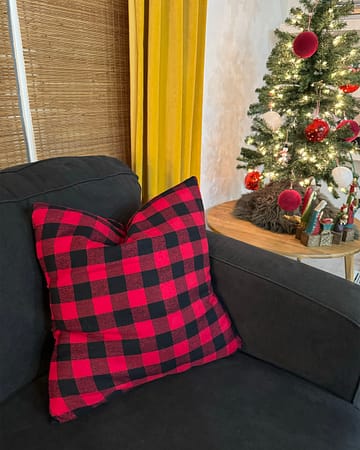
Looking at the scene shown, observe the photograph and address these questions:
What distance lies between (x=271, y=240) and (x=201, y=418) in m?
0.84

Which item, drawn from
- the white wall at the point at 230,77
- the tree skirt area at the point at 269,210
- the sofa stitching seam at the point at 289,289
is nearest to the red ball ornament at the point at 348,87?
the tree skirt area at the point at 269,210

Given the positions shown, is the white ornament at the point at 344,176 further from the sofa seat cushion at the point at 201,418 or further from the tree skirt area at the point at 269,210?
the sofa seat cushion at the point at 201,418

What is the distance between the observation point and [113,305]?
758 millimetres

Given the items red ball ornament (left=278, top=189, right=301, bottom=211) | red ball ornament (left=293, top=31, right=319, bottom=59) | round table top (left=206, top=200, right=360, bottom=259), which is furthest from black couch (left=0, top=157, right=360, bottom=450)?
red ball ornament (left=293, top=31, right=319, bottom=59)

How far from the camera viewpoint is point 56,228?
791mm

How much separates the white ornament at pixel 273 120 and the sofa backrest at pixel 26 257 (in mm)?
896

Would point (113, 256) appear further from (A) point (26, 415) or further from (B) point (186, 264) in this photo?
(A) point (26, 415)

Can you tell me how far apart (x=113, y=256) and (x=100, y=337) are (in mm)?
172

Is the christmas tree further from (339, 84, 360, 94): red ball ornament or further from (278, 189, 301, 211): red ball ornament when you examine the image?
(278, 189, 301, 211): red ball ornament

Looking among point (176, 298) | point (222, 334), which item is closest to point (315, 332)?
point (222, 334)

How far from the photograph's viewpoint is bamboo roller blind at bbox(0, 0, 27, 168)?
107 cm

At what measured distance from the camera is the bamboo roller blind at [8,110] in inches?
42.0

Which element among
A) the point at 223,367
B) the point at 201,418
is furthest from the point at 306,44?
the point at 201,418

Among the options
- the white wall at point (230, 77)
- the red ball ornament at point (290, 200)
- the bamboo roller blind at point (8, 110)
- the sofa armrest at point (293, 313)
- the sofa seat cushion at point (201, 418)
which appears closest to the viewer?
the sofa seat cushion at point (201, 418)
